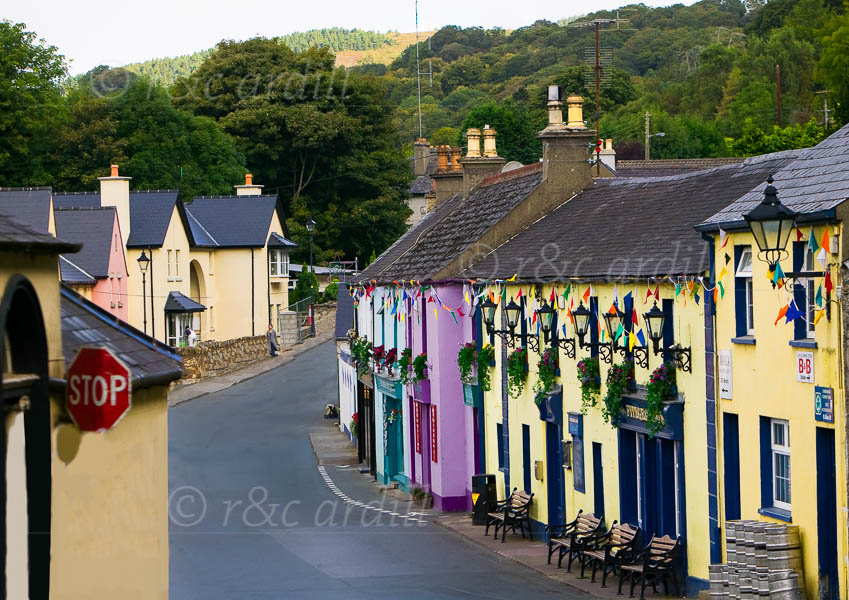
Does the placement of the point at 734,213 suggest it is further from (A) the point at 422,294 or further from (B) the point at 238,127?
(B) the point at 238,127

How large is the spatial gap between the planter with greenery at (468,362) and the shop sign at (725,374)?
1214cm

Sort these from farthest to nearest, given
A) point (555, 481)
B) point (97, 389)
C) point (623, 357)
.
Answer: point (555, 481) → point (623, 357) → point (97, 389)

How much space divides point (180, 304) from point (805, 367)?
5259 cm

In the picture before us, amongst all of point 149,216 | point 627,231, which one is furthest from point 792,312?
point 149,216

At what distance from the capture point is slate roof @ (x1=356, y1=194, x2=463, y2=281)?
43.1 m

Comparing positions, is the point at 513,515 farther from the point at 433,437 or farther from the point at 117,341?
the point at 117,341

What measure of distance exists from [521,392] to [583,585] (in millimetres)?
7084

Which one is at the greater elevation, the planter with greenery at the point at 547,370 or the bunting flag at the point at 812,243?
the bunting flag at the point at 812,243

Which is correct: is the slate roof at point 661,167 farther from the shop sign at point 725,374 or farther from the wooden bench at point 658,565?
the shop sign at point 725,374

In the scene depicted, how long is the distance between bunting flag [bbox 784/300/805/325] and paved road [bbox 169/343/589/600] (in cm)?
649

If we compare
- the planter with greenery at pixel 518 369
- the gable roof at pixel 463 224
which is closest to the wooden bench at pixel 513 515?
the planter with greenery at pixel 518 369

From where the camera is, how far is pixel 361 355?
42156 millimetres

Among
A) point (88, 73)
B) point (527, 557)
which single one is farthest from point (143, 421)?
point (88, 73)

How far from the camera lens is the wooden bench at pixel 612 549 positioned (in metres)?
23.0
